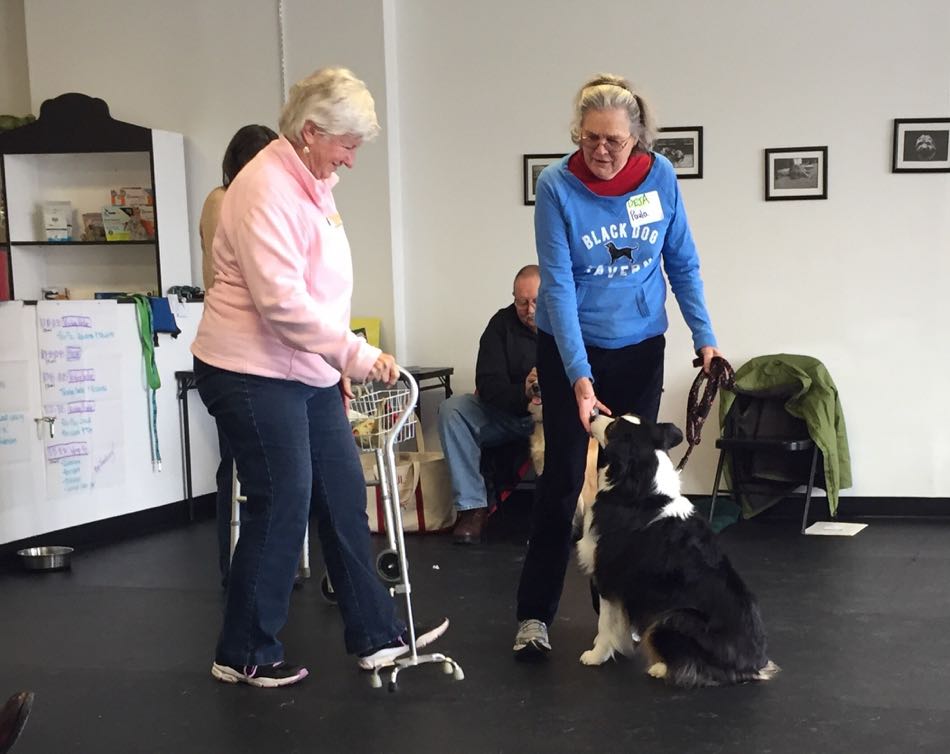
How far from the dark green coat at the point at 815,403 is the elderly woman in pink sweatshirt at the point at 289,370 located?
2.56 m

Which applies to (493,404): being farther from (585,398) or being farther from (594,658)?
(585,398)

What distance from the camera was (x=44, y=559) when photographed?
13.3 feet

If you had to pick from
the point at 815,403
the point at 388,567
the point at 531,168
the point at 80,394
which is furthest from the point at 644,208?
the point at 80,394

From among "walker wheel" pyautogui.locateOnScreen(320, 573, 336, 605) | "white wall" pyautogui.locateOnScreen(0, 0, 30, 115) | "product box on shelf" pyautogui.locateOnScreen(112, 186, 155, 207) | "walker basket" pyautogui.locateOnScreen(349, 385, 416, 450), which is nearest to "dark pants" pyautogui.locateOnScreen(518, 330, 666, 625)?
"walker basket" pyautogui.locateOnScreen(349, 385, 416, 450)

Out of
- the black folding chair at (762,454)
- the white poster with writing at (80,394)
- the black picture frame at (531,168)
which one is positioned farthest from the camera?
the black picture frame at (531,168)

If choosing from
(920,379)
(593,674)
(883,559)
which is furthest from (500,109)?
(593,674)

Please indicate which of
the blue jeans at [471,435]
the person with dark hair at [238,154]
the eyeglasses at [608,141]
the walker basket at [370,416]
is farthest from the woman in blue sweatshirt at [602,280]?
the blue jeans at [471,435]

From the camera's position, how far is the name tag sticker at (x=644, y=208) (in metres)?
2.66

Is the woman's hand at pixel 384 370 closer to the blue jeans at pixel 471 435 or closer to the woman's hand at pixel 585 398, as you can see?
the woman's hand at pixel 585 398

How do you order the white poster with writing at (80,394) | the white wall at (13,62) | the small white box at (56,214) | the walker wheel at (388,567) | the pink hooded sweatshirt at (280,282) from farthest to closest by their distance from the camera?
the white wall at (13,62) → the small white box at (56,214) → the white poster with writing at (80,394) → the walker wheel at (388,567) → the pink hooded sweatshirt at (280,282)

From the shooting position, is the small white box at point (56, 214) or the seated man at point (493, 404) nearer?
the seated man at point (493, 404)

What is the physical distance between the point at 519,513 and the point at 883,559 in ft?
5.72

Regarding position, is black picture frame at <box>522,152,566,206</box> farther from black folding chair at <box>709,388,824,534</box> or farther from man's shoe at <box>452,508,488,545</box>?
man's shoe at <box>452,508,488,545</box>

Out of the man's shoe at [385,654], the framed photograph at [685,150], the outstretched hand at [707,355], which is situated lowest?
the man's shoe at [385,654]
